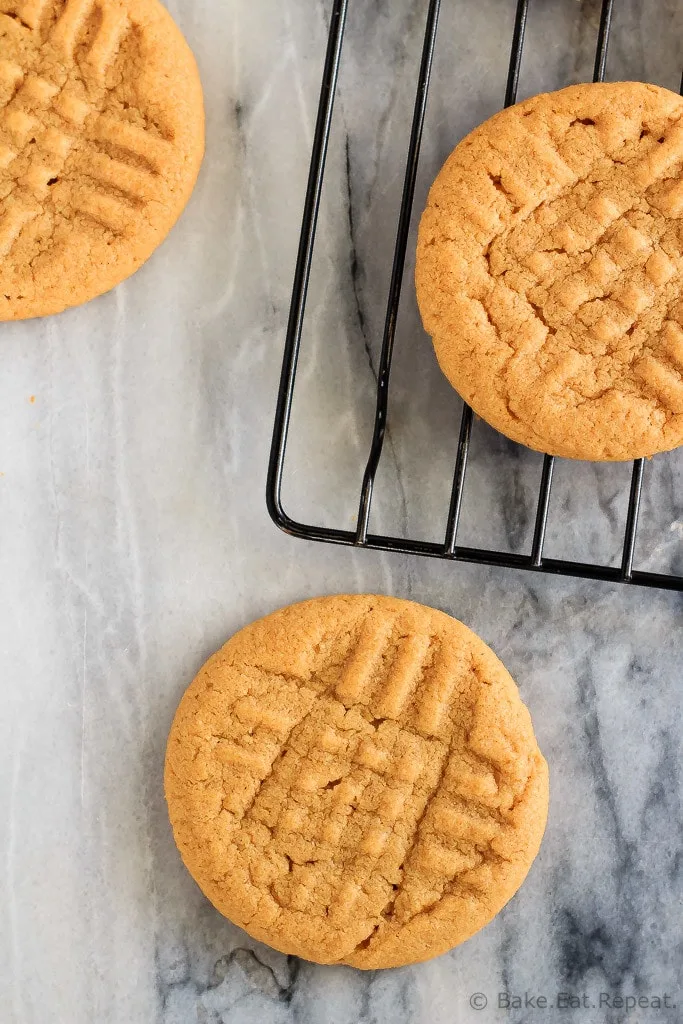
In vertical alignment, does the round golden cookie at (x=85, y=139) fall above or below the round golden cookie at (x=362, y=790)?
above

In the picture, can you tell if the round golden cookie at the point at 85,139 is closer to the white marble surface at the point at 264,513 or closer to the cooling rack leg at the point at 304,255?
the white marble surface at the point at 264,513

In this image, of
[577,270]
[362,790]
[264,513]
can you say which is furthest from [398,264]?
[362,790]

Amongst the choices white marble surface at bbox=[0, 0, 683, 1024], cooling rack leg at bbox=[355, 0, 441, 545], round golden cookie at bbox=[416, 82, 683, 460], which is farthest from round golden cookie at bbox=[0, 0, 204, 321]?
round golden cookie at bbox=[416, 82, 683, 460]

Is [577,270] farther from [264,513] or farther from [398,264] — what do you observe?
[264,513]

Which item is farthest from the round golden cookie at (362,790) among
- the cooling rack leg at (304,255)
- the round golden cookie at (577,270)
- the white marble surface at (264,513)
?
the round golden cookie at (577,270)

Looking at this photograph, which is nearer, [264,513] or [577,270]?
[577,270]

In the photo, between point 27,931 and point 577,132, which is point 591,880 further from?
point 577,132
